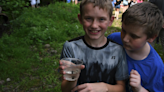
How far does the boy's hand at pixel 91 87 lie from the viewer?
Result: 1455 millimetres

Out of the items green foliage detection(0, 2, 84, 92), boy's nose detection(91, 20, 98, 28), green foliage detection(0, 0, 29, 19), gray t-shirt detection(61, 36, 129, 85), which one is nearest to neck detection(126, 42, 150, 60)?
gray t-shirt detection(61, 36, 129, 85)

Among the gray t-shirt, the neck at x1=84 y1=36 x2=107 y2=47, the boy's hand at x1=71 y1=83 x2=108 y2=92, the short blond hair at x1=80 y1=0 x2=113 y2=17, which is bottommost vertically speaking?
the boy's hand at x1=71 y1=83 x2=108 y2=92

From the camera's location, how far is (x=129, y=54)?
1.72m

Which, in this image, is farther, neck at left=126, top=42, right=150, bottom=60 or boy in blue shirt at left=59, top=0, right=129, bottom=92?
neck at left=126, top=42, right=150, bottom=60

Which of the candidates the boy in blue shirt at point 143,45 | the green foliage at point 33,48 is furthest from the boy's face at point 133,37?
the green foliage at point 33,48

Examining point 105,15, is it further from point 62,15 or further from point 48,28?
point 62,15

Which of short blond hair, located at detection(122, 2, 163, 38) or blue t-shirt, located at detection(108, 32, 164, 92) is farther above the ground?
short blond hair, located at detection(122, 2, 163, 38)

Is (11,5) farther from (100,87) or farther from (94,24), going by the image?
(100,87)

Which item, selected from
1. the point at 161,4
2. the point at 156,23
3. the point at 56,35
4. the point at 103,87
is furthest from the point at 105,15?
the point at 56,35

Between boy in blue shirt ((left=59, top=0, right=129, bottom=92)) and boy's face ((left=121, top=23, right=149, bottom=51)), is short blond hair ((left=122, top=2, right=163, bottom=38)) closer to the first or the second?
boy's face ((left=121, top=23, right=149, bottom=51))

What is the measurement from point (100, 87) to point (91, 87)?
117 millimetres

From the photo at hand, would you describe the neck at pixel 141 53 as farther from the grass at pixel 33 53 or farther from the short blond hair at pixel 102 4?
the grass at pixel 33 53

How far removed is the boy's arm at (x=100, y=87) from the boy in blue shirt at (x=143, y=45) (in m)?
0.16

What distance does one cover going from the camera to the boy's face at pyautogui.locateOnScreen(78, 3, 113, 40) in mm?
1509
